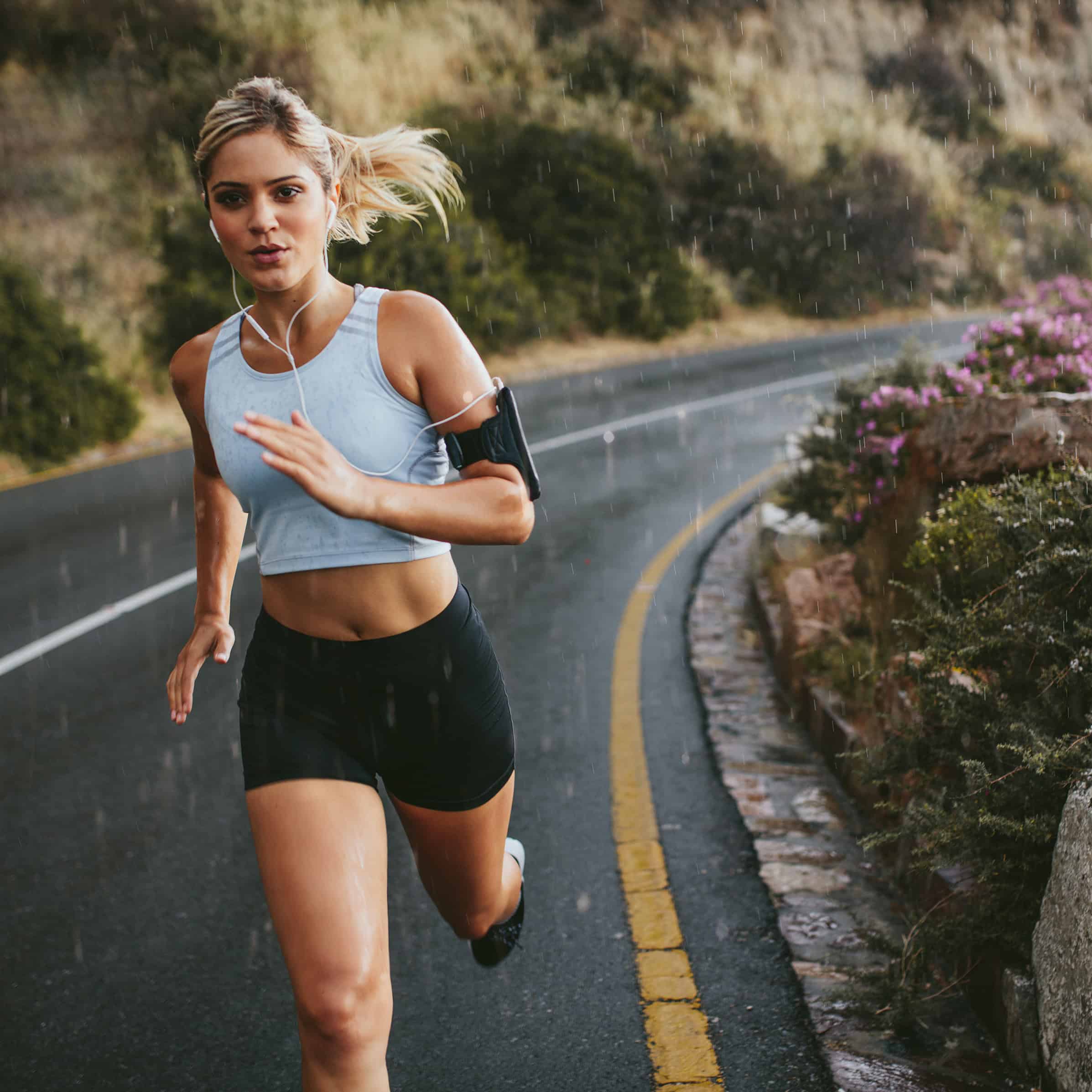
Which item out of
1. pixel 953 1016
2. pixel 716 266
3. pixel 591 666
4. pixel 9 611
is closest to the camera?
pixel 953 1016

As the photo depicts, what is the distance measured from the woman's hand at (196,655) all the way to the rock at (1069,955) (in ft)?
6.74

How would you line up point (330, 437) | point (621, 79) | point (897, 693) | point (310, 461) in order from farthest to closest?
point (621, 79) → point (897, 693) → point (330, 437) → point (310, 461)

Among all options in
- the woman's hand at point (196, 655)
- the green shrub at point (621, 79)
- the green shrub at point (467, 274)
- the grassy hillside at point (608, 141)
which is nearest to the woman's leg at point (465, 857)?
the woman's hand at point (196, 655)

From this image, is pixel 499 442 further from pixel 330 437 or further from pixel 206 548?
pixel 206 548

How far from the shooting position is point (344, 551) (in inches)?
107

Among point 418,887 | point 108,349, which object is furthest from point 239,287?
point 418,887

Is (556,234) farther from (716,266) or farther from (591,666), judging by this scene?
(591,666)

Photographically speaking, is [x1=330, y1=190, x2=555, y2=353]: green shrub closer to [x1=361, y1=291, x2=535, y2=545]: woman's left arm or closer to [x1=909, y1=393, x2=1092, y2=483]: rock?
[x1=909, y1=393, x2=1092, y2=483]: rock

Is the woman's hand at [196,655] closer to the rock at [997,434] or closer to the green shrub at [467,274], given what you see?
the rock at [997,434]

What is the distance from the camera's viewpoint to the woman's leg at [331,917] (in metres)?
2.42

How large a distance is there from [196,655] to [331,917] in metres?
0.94

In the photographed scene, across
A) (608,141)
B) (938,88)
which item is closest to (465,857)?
(608,141)

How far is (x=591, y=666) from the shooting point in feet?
23.4

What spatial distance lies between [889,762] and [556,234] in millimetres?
24131
